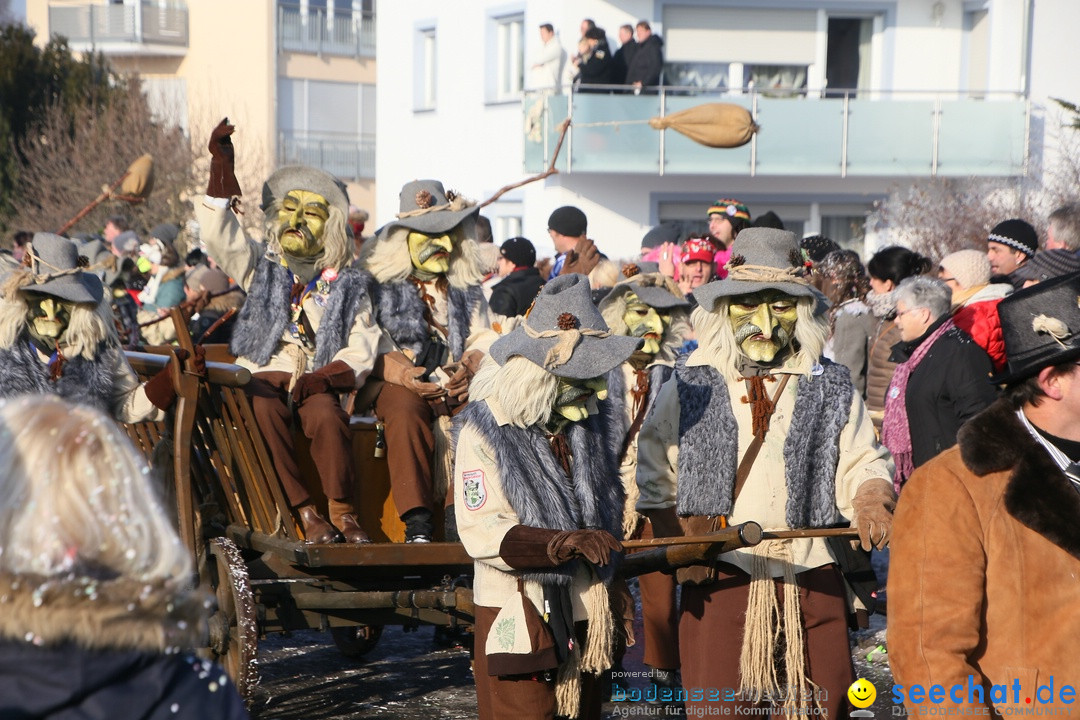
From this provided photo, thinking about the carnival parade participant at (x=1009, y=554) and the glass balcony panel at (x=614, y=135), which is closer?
the carnival parade participant at (x=1009, y=554)

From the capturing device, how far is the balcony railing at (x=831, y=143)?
20.6 m

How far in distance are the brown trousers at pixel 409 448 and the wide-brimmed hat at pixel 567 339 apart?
141 cm

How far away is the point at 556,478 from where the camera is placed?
4238mm

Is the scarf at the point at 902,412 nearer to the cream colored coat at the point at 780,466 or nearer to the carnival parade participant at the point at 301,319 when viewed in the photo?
the cream colored coat at the point at 780,466

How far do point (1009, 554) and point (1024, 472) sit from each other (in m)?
0.17

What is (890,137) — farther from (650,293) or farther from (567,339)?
(567,339)

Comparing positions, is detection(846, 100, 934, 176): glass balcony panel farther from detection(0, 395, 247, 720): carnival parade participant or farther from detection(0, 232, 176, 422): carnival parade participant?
detection(0, 395, 247, 720): carnival parade participant

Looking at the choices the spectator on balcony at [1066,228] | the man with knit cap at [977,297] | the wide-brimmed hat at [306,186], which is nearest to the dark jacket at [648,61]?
the spectator on balcony at [1066,228]

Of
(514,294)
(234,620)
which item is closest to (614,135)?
(514,294)

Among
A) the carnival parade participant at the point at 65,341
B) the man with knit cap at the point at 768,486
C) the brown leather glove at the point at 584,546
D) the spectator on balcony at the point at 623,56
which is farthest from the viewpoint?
the spectator on balcony at the point at 623,56

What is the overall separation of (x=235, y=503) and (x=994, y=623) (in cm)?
395

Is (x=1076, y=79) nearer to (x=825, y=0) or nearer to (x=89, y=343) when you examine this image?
(x=825, y=0)

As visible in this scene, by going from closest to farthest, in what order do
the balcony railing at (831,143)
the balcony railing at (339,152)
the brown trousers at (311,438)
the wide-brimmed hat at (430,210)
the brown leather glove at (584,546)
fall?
the brown leather glove at (584,546), the brown trousers at (311,438), the wide-brimmed hat at (430,210), the balcony railing at (831,143), the balcony railing at (339,152)

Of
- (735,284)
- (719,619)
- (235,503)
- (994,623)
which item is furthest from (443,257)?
(994,623)
